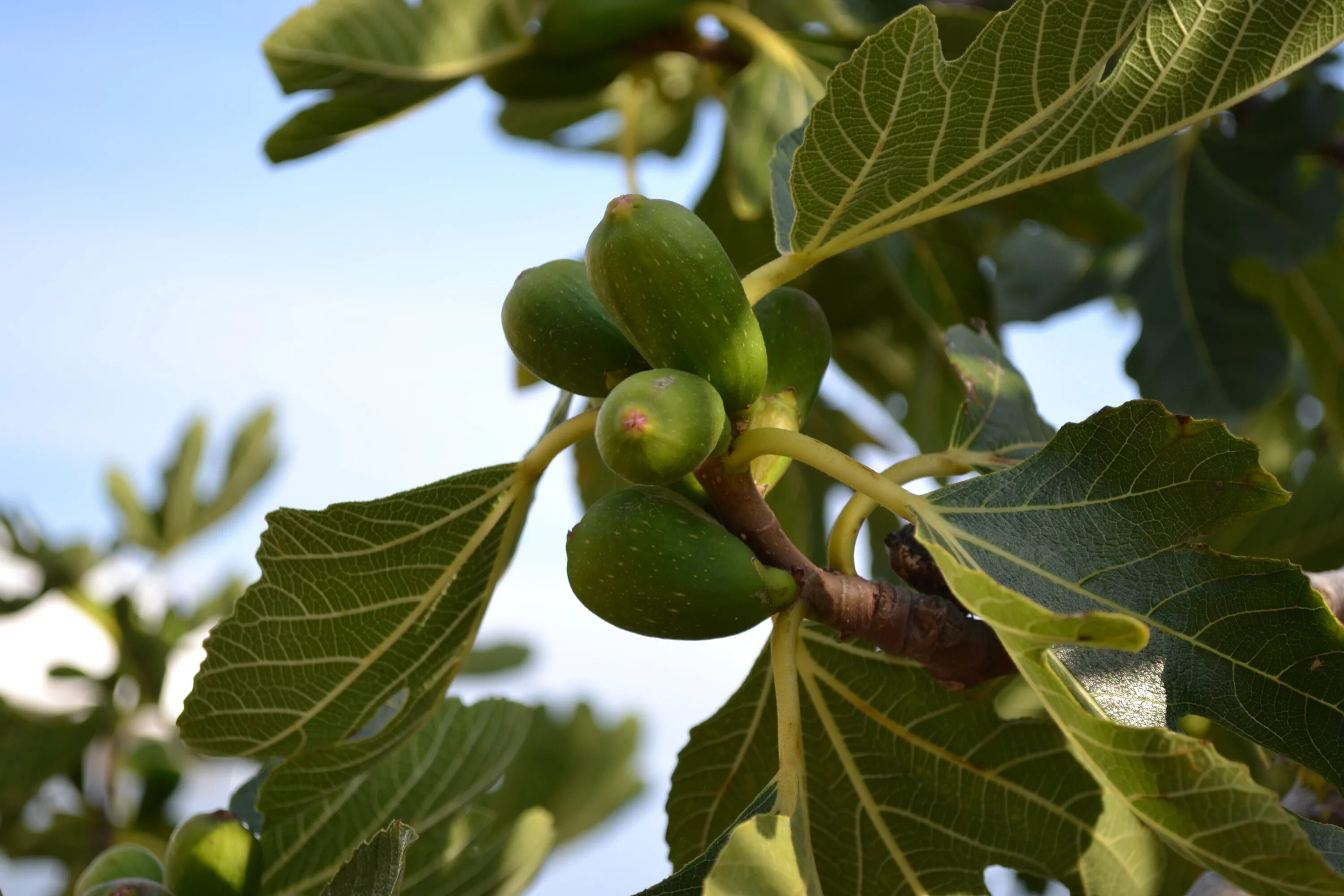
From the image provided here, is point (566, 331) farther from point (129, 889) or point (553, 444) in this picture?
point (129, 889)

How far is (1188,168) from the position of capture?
7.75 feet

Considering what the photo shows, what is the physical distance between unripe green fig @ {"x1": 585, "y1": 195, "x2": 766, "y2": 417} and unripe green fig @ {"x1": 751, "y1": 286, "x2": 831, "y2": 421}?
148mm

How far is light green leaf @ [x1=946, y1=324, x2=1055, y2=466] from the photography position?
124cm

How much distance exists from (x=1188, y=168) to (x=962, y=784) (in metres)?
1.65

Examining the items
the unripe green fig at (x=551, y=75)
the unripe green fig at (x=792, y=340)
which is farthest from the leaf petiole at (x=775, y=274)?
the unripe green fig at (x=551, y=75)

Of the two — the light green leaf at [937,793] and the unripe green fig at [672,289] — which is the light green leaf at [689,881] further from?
the unripe green fig at [672,289]

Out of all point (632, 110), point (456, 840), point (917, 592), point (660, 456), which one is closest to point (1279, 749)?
point (917, 592)

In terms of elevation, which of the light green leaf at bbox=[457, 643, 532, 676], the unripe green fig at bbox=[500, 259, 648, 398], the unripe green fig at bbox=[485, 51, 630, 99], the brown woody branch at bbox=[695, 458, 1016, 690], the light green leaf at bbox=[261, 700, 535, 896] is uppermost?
the unripe green fig at bbox=[485, 51, 630, 99]

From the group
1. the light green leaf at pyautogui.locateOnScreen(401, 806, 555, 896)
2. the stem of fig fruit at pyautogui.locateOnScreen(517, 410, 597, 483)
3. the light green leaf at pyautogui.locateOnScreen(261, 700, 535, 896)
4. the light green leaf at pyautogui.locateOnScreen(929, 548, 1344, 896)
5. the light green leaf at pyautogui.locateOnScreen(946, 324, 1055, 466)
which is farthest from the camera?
the light green leaf at pyautogui.locateOnScreen(401, 806, 555, 896)

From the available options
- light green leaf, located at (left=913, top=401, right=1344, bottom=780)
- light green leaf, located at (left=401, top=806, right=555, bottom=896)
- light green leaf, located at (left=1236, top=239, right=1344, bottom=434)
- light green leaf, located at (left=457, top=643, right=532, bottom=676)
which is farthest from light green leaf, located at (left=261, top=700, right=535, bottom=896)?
light green leaf, located at (left=1236, top=239, right=1344, bottom=434)

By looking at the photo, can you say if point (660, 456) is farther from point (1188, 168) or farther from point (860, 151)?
point (1188, 168)

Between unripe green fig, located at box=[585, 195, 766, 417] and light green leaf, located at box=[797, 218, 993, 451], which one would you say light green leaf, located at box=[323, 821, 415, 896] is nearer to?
unripe green fig, located at box=[585, 195, 766, 417]

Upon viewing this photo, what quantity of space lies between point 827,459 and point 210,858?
2.33 ft

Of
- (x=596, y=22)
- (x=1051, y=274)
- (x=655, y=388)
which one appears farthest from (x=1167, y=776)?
(x=1051, y=274)
